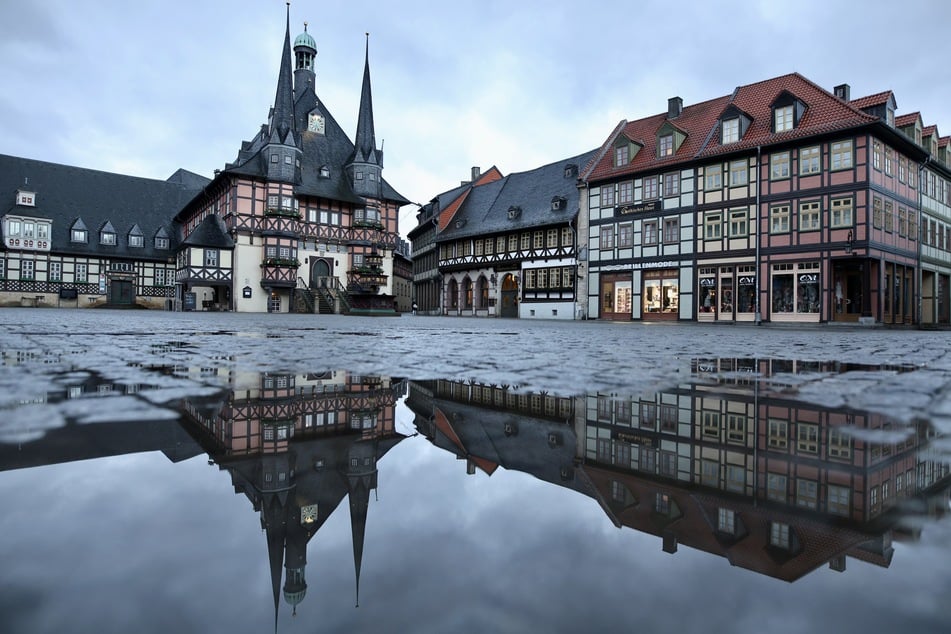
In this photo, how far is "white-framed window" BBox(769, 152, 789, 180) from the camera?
2708 centimetres

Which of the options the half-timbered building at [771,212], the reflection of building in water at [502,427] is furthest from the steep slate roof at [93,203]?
the reflection of building in water at [502,427]

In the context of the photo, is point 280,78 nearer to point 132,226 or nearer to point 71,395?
point 132,226

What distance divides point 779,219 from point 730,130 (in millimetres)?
5218

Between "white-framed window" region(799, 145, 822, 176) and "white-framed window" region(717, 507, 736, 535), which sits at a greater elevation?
"white-framed window" region(799, 145, 822, 176)

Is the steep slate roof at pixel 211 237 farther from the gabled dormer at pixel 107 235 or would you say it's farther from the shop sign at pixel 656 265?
the shop sign at pixel 656 265

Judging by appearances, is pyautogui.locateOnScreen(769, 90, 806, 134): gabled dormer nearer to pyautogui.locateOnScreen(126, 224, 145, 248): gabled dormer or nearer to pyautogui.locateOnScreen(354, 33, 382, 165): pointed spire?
pyautogui.locateOnScreen(354, 33, 382, 165): pointed spire

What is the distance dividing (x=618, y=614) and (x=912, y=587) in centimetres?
46

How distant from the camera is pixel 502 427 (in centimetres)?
232

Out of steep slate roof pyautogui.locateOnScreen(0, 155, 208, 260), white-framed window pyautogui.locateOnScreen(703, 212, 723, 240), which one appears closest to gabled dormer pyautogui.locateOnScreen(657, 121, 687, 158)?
white-framed window pyautogui.locateOnScreen(703, 212, 723, 240)

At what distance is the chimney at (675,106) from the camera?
111ft

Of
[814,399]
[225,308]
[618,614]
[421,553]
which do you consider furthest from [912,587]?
[225,308]

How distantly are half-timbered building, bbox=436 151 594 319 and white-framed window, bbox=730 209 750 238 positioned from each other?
9.09 m

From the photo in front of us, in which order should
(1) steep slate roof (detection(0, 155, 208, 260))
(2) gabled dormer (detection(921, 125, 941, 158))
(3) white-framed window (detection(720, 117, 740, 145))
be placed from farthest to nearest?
1. (1) steep slate roof (detection(0, 155, 208, 260))
2. (2) gabled dormer (detection(921, 125, 941, 158))
3. (3) white-framed window (detection(720, 117, 740, 145))

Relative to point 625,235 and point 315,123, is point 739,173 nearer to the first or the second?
point 625,235
